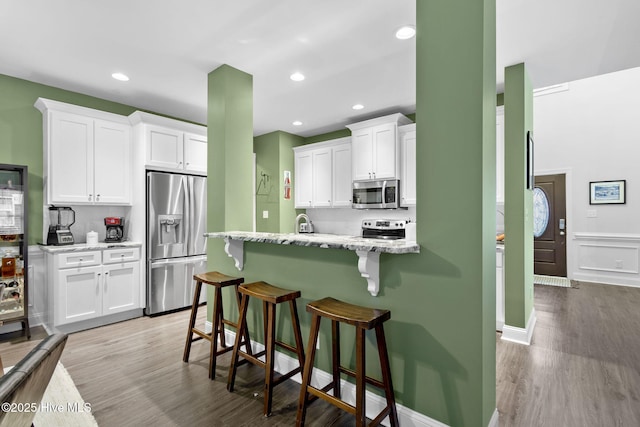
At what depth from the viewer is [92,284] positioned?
3438 millimetres

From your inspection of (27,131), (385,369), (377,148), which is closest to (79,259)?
(27,131)

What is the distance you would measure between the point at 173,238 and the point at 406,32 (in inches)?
134

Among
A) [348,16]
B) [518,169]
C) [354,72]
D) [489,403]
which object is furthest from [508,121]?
[489,403]

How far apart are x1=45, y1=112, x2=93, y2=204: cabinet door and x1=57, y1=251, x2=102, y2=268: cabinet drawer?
607 millimetres

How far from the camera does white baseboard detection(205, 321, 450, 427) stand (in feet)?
5.63

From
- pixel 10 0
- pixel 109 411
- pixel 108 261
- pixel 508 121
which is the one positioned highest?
pixel 10 0

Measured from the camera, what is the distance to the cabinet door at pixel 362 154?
4.50m

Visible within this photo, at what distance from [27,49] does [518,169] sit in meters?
4.57

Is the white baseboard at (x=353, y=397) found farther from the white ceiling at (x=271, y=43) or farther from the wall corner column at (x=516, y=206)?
the white ceiling at (x=271, y=43)

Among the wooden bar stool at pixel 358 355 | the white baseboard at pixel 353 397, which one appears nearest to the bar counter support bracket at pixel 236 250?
the white baseboard at pixel 353 397

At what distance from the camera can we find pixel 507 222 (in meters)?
3.13

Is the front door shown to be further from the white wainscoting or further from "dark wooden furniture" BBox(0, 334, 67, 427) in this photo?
"dark wooden furniture" BBox(0, 334, 67, 427)

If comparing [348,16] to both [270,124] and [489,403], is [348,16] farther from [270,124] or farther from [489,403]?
[270,124]

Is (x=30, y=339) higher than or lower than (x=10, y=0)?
lower
